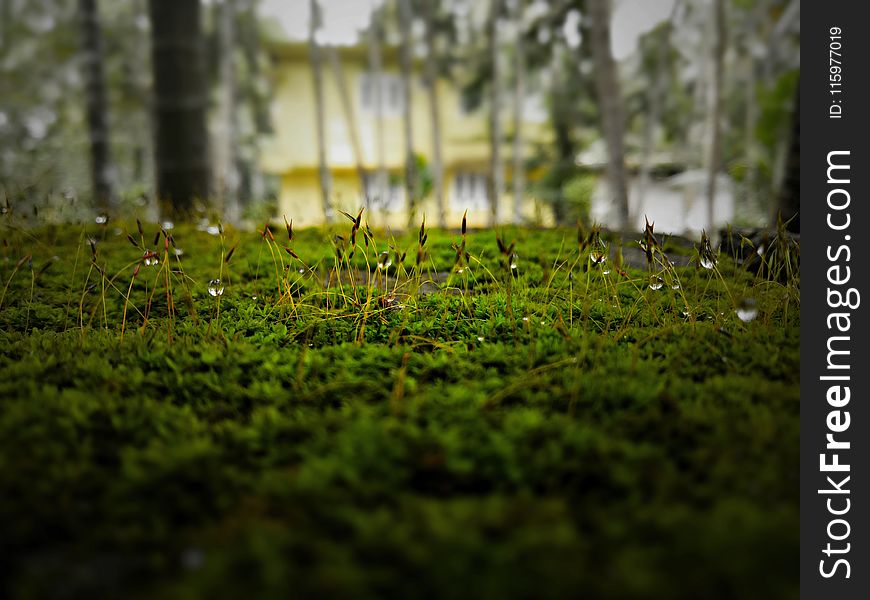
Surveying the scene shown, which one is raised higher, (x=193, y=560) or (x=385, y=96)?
(x=385, y=96)

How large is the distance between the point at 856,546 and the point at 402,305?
1.93 m

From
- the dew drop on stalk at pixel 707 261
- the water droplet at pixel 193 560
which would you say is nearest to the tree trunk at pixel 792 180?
the dew drop on stalk at pixel 707 261

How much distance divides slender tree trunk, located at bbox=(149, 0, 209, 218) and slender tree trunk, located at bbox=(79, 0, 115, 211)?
2.40m

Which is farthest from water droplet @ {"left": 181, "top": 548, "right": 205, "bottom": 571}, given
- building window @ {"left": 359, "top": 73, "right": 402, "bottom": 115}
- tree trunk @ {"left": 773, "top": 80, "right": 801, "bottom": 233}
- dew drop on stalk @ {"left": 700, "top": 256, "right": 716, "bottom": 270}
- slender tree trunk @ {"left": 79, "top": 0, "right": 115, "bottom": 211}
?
building window @ {"left": 359, "top": 73, "right": 402, "bottom": 115}

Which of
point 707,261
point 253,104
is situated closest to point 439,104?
point 253,104

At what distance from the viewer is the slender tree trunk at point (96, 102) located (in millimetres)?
7836

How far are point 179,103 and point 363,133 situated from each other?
1485 centimetres

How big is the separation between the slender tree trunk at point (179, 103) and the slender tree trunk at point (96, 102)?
2.40 m

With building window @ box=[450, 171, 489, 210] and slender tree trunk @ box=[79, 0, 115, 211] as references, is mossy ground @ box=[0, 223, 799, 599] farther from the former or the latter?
building window @ box=[450, 171, 489, 210]

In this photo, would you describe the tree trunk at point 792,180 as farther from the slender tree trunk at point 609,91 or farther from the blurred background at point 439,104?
the blurred background at point 439,104

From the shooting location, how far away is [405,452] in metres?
1.51

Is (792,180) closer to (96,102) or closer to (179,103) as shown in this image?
(179,103)

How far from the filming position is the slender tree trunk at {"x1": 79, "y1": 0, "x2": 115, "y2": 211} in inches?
309

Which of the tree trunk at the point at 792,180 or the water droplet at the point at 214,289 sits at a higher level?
the tree trunk at the point at 792,180
